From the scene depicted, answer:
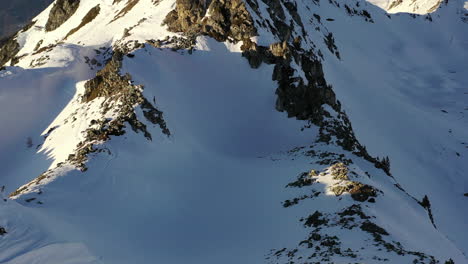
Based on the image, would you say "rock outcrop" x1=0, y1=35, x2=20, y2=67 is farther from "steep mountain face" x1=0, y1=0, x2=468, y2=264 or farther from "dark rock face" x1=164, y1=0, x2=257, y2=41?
"dark rock face" x1=164, y1=0, x2=257, y2=41

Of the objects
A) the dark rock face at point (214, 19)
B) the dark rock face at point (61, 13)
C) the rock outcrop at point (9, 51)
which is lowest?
the dark rock face at point (214, 19)

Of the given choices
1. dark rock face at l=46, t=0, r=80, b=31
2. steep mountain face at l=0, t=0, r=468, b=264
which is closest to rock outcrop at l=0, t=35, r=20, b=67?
steep mountain face at l=0, t=0, r=468, b=264

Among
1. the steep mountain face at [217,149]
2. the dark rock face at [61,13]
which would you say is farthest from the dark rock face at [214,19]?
the dark rock face at [61,13]

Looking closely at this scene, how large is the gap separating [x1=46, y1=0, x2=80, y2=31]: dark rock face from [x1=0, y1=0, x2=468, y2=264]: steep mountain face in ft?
14.5

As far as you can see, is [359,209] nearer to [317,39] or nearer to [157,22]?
[157,22]

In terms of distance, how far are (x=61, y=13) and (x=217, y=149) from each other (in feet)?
150

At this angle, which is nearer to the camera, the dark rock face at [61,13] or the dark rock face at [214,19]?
the dark rock face at [214,19]

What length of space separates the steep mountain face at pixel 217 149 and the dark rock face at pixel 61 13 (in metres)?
4.42

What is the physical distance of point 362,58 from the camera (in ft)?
218

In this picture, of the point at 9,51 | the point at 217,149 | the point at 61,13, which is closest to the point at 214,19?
the point at 217,149

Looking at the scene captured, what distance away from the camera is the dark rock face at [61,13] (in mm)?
63484

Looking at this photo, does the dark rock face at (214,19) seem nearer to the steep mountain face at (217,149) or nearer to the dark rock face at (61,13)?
the steep mountain face at (217,149)

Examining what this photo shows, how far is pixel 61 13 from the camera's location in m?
64.6

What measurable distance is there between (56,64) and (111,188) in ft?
69.4
